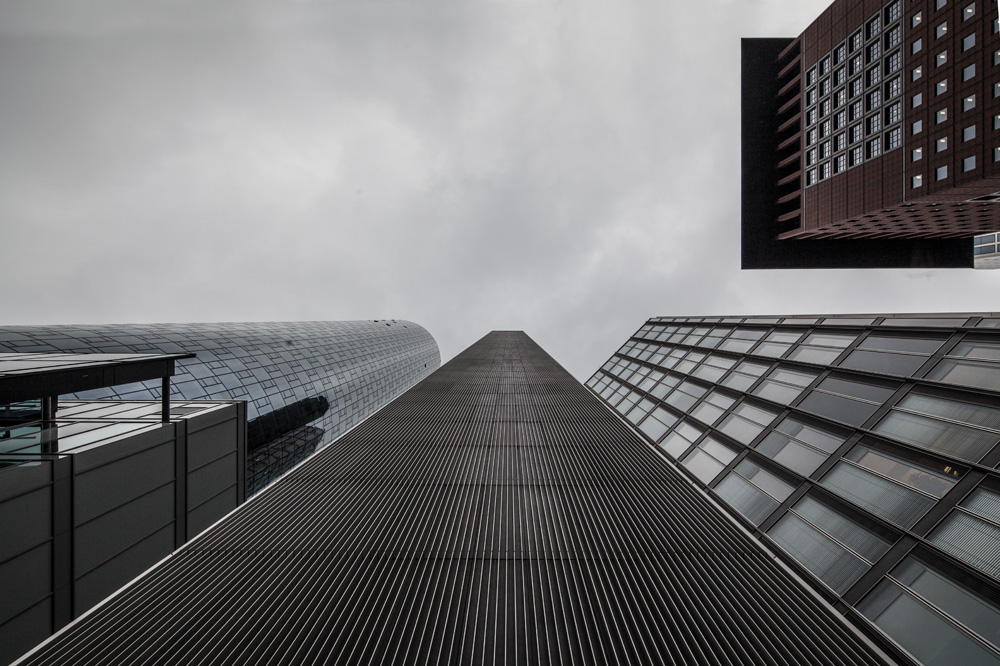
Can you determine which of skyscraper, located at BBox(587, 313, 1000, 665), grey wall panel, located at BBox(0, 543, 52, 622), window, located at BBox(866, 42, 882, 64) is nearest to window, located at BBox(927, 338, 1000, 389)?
skyscraper, located at BBox(587, 313, 1000, 665)

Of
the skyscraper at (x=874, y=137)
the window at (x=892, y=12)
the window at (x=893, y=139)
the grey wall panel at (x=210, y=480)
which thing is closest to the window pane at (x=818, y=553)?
the grey wall panel at (x=210, y=480)

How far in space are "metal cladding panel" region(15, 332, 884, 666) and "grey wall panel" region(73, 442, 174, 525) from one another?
2483 millimetres

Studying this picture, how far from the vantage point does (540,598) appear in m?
7.44

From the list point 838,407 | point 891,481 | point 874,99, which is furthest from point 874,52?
point 891,481

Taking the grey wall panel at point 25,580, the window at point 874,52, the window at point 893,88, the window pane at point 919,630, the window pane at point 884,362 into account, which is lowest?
the window pane at point 919,630

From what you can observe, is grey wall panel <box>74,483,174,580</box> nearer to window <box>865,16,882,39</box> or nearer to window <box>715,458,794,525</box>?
window <box>715,458,794,525</box>

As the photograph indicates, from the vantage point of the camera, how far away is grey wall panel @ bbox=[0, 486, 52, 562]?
7.27m

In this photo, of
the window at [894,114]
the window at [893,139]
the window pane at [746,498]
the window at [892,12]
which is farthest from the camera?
the window at [892,12]

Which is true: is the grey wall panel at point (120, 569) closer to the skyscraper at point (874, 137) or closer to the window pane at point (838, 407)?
the window pane at point (838, 407)

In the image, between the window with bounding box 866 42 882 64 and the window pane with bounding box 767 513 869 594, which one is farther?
the window with bounding box 866 42 882 64

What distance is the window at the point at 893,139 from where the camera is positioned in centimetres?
3400

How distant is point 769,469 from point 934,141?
3994 cm

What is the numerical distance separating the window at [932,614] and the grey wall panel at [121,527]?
17.2 meters

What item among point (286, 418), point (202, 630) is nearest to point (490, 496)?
point (202, 630)
